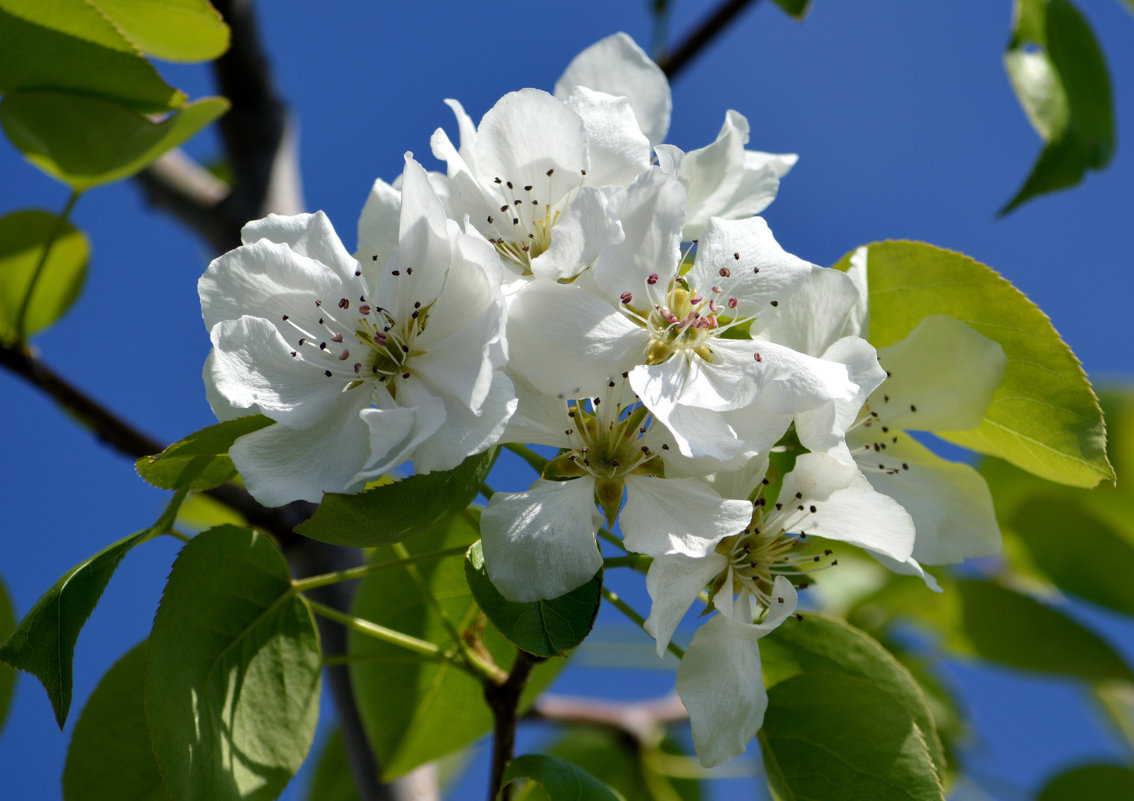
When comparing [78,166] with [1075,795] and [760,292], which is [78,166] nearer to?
[760,292]

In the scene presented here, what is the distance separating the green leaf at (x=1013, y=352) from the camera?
3.22 ft

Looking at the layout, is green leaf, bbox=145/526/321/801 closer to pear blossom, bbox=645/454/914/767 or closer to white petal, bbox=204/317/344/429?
white petal, bbox=204/317/344/429

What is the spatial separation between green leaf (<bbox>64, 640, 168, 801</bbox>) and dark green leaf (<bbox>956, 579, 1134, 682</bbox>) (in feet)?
4.00

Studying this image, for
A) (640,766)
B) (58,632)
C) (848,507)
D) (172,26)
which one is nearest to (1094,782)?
(640,766)

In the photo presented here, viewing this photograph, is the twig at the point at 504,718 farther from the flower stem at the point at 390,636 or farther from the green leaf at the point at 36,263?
the green leaf at the point at 36,263

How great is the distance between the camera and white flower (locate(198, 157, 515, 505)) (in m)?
0.77

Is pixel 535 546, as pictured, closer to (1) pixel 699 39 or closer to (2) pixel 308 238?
(2) pixel 308 238

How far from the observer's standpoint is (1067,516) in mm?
1593

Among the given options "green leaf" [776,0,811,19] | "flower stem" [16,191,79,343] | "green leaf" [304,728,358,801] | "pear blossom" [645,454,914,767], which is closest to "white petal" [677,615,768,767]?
"pear blossom" [645,454,914,767]

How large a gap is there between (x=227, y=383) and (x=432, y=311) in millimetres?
173

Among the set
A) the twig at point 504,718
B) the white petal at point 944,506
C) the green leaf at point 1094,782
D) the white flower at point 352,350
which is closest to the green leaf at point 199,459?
the white flower at point 352,350

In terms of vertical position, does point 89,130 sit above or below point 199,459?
above

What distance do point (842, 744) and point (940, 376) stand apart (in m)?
0.36

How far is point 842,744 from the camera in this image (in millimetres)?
939
